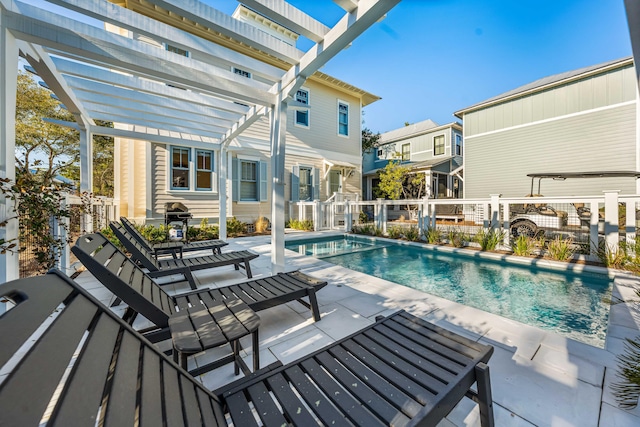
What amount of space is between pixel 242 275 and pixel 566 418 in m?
4.15

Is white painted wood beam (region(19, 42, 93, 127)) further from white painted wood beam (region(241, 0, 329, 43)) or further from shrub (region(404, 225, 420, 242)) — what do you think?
shrub (region(404, 225, 420, 242))

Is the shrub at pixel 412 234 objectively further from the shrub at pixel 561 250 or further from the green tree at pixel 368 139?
the green tree at pixel 368 139

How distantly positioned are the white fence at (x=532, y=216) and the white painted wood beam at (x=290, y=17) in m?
5.77

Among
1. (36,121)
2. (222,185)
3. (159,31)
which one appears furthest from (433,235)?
(36,121)

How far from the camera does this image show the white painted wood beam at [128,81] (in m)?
3.95

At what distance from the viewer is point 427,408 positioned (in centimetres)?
123

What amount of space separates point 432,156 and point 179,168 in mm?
15378

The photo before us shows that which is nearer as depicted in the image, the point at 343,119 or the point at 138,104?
the point at 138,104

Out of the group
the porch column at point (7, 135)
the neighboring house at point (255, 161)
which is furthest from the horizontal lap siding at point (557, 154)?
the porch column at point (7, 135)

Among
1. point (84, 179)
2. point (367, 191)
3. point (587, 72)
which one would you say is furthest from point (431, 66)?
point (84, 179)

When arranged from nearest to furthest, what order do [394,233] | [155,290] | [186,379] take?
[186,379] < [155,290] < [394,233]

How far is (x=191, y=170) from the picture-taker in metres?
9.35

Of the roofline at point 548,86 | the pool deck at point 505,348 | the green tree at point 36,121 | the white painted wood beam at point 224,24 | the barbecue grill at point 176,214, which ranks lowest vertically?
the pool deck at point 505,348

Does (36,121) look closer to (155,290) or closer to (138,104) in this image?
(138,104)
